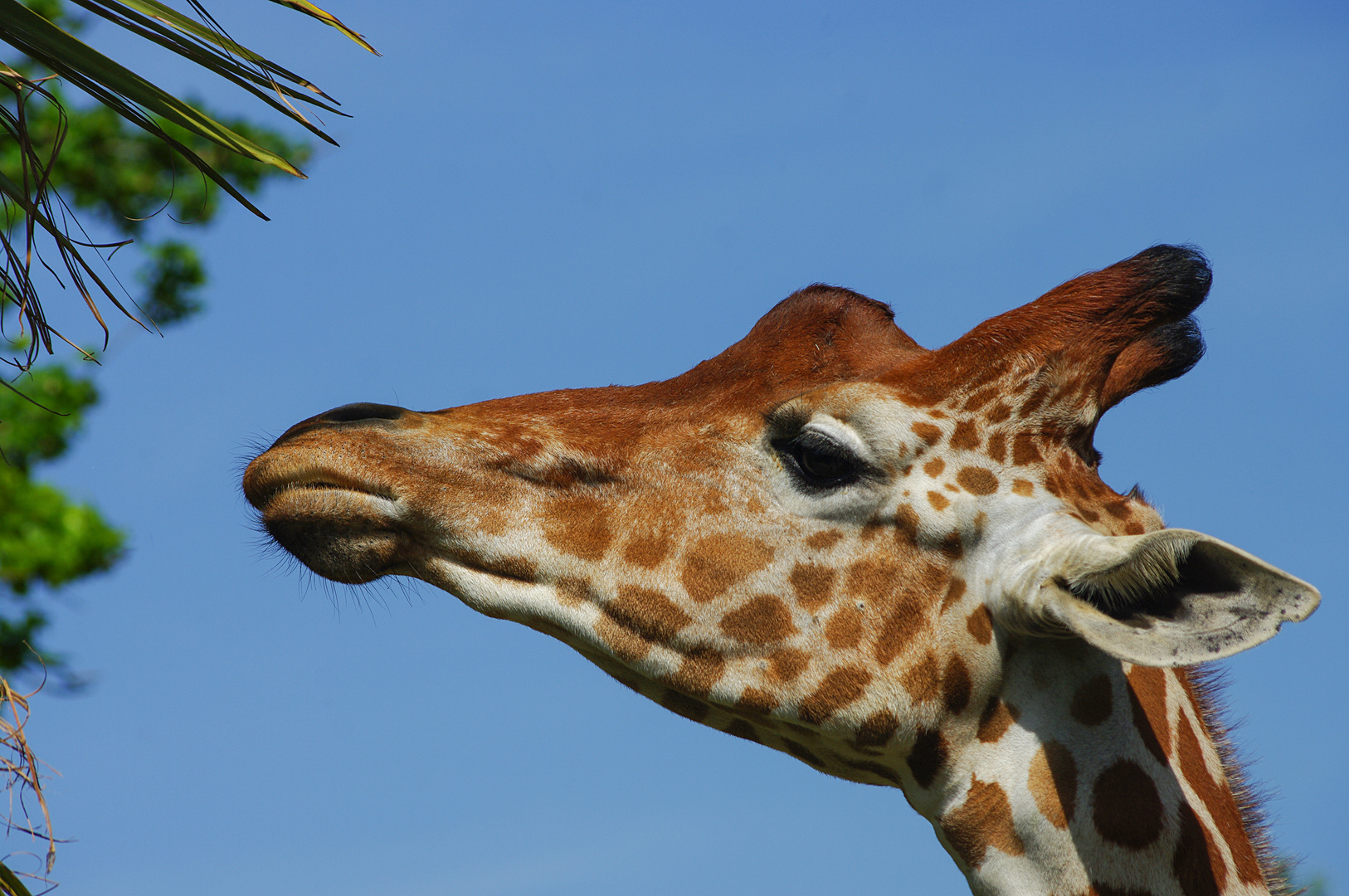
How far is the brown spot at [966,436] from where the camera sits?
3.52 meters

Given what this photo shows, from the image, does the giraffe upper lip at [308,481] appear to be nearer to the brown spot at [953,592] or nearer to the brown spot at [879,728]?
the brown spot at [879,728]

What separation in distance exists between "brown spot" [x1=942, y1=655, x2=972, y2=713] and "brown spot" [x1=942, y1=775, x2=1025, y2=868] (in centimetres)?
21

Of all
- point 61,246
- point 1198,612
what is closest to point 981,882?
A: point 1198,612

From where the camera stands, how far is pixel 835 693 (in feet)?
11.1

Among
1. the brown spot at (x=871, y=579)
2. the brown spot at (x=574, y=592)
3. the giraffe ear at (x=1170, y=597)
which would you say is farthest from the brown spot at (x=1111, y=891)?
the brown spot at (x=574, y=592)

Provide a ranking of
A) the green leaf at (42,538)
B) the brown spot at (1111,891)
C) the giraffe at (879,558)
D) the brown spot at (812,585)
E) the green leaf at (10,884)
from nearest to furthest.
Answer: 1. the green leaf at (10,884)
2. the brown spot at (1111,891)
3. the giraffe at (879,558)
4. the brown spot at (812,585)
5. the green leaf at (42,538)

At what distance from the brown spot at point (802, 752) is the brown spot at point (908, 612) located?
400 millimetres

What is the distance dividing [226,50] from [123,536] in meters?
6.93

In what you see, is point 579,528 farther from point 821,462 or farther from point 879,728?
point 879,728

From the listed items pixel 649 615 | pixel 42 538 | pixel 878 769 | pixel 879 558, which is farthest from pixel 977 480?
pixel 42 538

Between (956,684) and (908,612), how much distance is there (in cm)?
24

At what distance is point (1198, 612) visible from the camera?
9.47 ft

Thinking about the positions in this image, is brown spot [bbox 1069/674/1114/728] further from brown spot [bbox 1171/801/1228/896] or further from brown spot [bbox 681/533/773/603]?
brown spot [bbox 681/533/773/603]

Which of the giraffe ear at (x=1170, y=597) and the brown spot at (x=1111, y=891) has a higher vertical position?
the giraffe ear at (x=1170, y=597)
